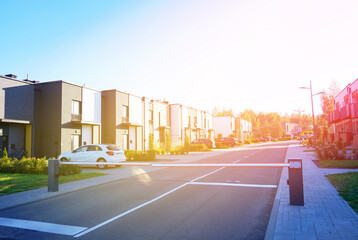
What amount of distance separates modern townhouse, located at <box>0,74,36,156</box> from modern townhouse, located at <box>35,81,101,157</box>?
3.07 ft

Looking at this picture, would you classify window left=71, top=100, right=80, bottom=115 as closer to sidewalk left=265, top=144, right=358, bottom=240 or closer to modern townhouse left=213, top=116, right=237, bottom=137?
sidewalk left=265, top=144, right=358, bottom=240

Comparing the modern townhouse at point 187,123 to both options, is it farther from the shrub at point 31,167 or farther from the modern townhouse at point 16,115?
the shrub at point 31,167

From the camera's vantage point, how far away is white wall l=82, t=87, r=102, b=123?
27688 mm

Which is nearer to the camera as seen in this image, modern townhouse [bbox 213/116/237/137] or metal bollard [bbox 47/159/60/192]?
metal bollard [bbox 47/159/60/192]

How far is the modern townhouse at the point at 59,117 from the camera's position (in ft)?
81.2

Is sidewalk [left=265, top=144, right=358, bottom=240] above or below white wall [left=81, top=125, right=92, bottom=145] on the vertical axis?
below


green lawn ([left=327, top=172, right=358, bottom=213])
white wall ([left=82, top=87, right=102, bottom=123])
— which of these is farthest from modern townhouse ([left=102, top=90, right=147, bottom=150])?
green lawn ([left=327, top=172, right=358, bottom=213])

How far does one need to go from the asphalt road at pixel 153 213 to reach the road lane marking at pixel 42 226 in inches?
0.8

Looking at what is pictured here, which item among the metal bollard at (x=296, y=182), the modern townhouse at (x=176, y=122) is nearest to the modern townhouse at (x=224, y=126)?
the modern townhouse at (x=176, y=122)

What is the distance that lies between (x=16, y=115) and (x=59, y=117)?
3.55 metres

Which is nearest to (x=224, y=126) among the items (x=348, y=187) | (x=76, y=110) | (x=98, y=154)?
(x=76, y=110)

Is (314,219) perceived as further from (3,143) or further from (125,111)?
(125,111)

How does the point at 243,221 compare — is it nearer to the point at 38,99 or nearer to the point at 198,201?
the point at 198,201

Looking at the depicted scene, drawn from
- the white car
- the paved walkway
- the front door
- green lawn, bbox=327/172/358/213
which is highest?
the front door
